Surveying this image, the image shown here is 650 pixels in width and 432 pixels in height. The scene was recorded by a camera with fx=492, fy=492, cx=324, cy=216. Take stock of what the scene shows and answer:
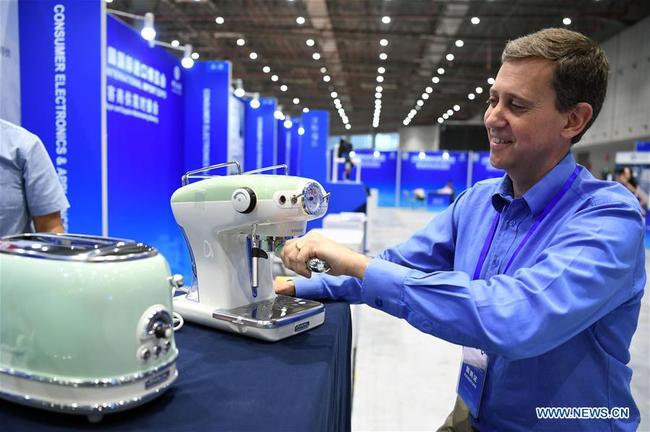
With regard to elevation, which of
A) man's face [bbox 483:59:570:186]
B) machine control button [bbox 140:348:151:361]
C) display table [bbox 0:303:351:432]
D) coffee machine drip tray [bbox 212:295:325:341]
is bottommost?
display table [bbox 0:303:351:432]

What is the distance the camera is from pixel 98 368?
68 cm

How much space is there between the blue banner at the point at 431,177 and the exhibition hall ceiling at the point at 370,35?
2617 mm

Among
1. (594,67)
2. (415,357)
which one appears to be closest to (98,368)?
(594,67)

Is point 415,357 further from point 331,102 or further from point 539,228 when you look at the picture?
point 331,102

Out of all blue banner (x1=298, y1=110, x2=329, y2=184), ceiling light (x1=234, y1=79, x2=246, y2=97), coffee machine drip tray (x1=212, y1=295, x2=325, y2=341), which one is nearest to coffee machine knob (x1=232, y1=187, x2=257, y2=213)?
coffee machine drip tray (x1=212, y1=295, x2=325, y2=341)

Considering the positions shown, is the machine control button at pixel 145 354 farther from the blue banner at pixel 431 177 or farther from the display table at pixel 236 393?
the blue banner at pixel 431 177

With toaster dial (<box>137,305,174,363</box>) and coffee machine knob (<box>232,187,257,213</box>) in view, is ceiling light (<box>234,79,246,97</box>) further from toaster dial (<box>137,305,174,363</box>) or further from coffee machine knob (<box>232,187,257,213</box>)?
toaster dial (<box>137,305,174,363</box>)

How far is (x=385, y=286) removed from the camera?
876mm

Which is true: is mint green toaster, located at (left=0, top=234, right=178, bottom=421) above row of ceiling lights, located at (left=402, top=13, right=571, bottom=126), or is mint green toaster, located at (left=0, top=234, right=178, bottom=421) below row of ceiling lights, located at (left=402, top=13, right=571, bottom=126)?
below

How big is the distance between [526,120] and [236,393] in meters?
0.72

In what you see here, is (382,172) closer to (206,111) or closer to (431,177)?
(431,177)

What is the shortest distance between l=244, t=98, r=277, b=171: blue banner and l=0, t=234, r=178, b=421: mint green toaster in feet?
20.5

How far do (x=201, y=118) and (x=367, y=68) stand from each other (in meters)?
11.9

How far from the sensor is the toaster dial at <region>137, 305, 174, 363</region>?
0.71 m
